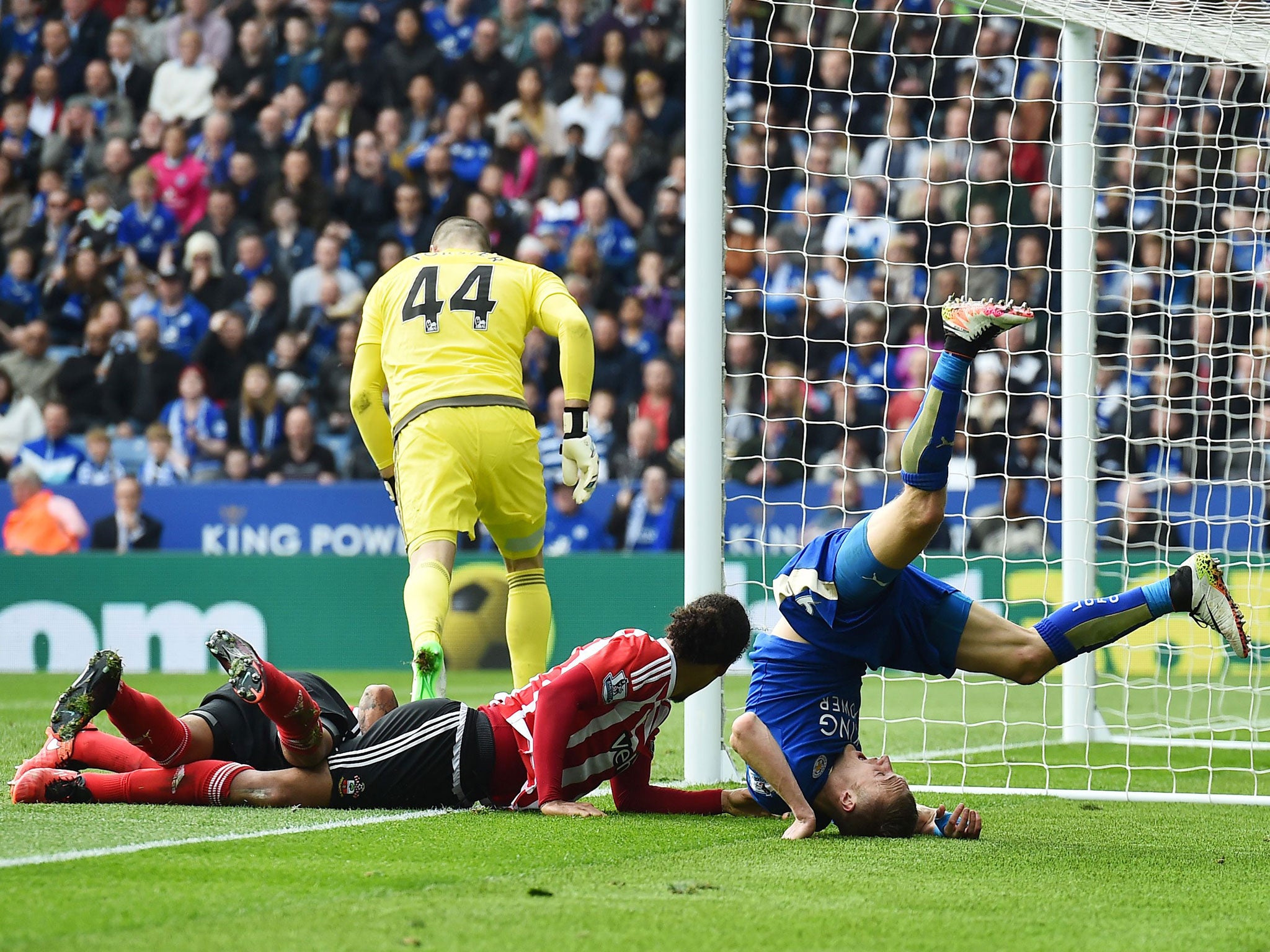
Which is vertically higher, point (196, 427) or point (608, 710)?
point (196, 427)

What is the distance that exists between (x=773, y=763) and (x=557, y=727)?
1.88 ft

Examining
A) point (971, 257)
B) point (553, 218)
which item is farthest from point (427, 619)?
point (553, 218)

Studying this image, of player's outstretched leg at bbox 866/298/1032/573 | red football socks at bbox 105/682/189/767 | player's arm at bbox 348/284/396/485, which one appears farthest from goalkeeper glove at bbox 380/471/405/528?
player's outstretched leg at bbox 866/298/1032/573

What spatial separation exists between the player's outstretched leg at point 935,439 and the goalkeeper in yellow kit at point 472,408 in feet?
5.50

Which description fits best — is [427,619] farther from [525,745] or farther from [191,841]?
[191,841]

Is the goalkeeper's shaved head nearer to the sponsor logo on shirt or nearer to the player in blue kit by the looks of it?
the player in blue kit

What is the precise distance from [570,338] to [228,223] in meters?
8.43

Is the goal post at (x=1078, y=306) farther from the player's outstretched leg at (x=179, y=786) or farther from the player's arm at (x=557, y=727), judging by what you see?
the player's outstretched leg at (x=179, y=786)

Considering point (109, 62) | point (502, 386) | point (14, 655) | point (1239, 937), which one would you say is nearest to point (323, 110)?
point (109, 62)

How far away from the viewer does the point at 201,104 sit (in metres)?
13.9

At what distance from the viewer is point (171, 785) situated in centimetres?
418

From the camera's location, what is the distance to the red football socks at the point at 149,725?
3.96 m

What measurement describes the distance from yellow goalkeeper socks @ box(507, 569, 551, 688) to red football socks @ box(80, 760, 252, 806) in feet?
4.90

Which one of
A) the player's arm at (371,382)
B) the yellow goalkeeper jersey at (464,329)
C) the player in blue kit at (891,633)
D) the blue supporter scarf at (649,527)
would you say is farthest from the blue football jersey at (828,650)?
the blue supporter scarf at (649,527)
